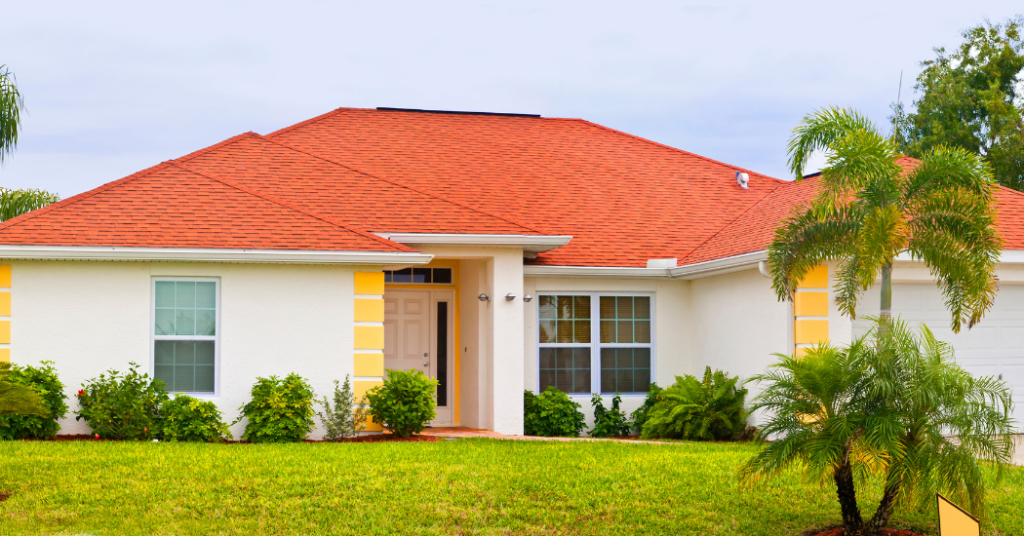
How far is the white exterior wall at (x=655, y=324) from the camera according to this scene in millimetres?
15133

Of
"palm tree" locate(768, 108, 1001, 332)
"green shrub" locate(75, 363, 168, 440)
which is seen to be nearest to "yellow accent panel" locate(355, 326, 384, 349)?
"green shrub" locate(75, 363, 168, 440)

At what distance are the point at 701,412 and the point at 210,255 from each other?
7266 millimetres

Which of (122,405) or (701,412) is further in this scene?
(701,412)

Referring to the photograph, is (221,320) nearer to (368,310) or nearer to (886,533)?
(368,310)

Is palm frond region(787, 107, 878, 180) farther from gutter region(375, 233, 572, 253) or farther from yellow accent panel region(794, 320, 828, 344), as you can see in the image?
gutter region(375, 233, 572, 253)

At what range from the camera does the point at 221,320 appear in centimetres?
1256

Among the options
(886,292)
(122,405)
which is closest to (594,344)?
(886,292)

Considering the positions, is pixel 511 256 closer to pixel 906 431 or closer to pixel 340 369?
pixel 340 369

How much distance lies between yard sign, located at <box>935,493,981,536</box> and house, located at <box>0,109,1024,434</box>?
25.2ft

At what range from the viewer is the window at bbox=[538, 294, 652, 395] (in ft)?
50.2

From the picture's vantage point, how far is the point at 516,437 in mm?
13586

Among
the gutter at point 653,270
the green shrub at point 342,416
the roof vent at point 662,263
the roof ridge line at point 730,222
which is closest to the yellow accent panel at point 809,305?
the gutter at point 653,270

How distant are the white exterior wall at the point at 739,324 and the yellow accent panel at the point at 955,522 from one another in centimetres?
773

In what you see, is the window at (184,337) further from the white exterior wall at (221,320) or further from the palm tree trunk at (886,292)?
the palm tree trunk at (886,292)
